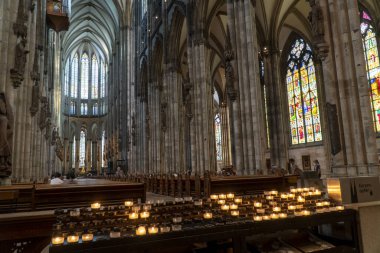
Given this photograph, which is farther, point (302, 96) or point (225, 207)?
point (302, 96)

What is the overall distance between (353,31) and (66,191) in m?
8.54

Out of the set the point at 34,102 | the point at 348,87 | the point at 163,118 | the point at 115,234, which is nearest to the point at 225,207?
the point at 115,234

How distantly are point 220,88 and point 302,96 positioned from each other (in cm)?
1101

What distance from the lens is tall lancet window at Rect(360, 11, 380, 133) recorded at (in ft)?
52.7

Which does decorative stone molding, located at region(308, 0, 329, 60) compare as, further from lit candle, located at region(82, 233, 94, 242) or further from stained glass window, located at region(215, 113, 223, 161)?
stained glass window, located at region(215, 113, 223, 161)

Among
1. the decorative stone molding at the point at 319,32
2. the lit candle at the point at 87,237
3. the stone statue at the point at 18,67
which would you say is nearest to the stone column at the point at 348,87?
the decorative stone molding at the point at 319,32

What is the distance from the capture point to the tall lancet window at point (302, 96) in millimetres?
20969

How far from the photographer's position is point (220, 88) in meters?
31.4

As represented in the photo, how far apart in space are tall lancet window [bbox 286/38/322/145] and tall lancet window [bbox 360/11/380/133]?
172 inches

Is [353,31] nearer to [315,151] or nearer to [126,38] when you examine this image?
[315,151]

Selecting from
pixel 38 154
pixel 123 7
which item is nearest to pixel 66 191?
pixel 38 154

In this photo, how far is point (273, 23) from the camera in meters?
19.7

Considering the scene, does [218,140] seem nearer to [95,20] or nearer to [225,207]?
[95,20]

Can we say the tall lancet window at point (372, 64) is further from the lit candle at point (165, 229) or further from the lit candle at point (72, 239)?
the lit candle at point (72, 239)
